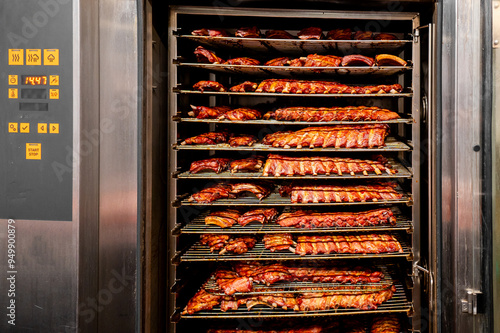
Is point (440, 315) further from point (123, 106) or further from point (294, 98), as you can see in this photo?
point (123, 106)

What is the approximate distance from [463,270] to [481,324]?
0.39m

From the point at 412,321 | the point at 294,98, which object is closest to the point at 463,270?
the point at 412,321

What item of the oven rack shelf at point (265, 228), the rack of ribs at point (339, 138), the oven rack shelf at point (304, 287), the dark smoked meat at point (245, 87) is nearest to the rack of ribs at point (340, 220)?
the oven rack shelf at point (265, 228)

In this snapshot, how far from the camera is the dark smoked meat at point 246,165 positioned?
3.10m

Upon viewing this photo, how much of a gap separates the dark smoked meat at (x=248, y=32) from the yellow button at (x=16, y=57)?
1632 millimetres

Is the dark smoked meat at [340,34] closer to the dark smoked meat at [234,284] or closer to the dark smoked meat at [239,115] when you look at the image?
the dark smoked meat at [239,115]

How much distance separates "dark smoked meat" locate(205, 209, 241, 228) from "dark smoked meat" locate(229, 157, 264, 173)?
409 mm

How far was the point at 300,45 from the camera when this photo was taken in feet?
9.78

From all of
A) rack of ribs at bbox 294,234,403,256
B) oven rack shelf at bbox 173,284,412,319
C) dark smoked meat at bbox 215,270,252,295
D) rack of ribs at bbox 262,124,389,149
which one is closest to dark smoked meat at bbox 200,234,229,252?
dark smoked meat at bbox 215,270,252,295

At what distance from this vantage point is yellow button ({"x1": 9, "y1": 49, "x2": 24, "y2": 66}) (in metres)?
2.18

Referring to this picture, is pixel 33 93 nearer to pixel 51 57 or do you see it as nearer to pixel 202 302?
pixel 51 57

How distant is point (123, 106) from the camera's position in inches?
91.8

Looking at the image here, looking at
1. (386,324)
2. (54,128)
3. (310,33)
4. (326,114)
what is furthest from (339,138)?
(54,128)

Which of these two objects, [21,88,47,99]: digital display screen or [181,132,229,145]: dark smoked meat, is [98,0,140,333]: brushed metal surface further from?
[181,132,229,145]: dark smoked meat
